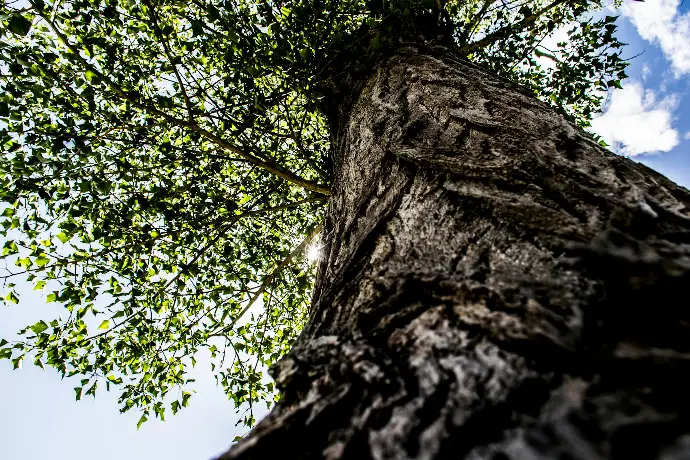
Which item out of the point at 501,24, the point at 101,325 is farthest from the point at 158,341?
the point at 501,24

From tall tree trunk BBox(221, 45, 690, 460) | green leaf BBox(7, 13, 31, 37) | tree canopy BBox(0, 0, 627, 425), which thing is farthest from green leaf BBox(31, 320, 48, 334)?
tall tree trunk BBox(221, 45, 690, 460)

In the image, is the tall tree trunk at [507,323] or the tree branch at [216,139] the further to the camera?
the tree branch at [216,139]

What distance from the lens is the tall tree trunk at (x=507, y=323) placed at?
51 cm

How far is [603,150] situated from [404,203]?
0.71 meters

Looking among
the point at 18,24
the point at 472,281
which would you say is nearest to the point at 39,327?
the point at 18,24

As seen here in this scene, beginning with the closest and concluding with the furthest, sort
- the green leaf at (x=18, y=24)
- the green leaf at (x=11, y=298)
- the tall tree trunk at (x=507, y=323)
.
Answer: the tall tree trunk at (x=507, y=323), the green leaf at (x=18, y=24), the green leaf at (x=11, y=298)

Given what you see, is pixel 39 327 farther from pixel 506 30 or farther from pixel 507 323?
pixel 506 30

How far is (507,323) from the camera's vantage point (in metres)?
0.66

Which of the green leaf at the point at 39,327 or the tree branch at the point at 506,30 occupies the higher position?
the tree branch at the point at 506,30

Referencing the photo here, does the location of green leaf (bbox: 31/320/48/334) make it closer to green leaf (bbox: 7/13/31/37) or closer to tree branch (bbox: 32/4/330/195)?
tree branch (bbox: 32/4/330/195)

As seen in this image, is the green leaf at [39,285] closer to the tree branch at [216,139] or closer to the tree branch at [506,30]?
the tree branch at [216,139]

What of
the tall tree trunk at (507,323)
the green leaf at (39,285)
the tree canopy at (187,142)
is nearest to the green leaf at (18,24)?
the tree canopy at (187,142)

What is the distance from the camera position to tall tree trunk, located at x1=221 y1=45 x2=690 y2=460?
51cm

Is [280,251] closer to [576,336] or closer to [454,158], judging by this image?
[454,158]
